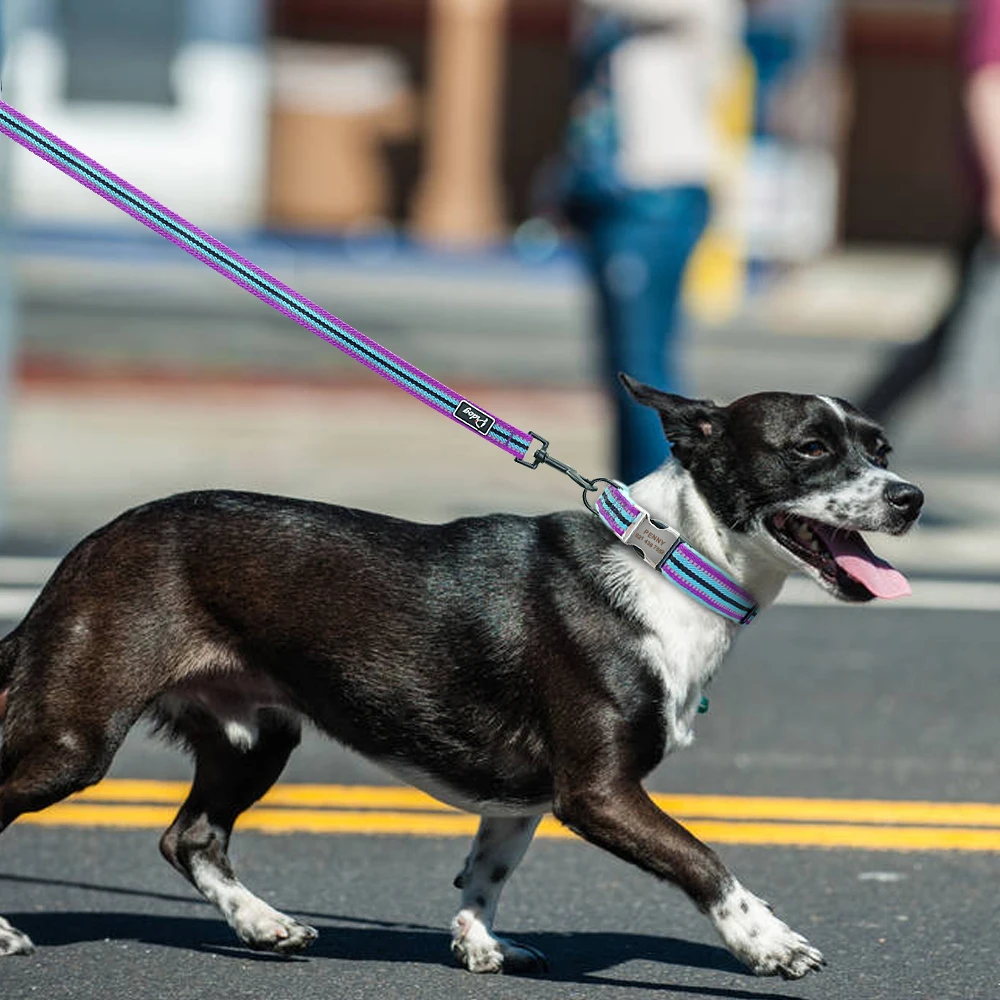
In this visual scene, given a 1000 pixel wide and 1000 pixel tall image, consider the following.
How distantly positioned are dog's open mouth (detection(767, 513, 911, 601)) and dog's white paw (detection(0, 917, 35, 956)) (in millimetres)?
1657

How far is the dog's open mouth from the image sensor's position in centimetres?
428

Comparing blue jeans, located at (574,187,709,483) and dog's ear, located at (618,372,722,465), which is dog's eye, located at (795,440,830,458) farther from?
blue jeans, located at (574,187,709,483)

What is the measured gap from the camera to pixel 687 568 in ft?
14.1

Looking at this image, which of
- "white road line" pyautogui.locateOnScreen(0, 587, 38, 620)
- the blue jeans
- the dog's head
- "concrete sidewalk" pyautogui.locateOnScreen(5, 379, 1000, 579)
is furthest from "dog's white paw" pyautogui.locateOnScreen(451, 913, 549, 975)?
"concrete sidewalk" pyautogui.locateOnScreen(5, 379, 1000, 579)

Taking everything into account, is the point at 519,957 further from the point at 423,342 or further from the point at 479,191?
the point at 479,191

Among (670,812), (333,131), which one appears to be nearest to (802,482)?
(670,812)

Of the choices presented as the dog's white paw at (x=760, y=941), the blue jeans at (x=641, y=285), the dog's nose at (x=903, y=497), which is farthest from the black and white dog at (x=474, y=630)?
the blue jeans at (x=641, y=285)

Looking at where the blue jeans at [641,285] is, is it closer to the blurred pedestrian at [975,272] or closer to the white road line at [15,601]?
the blurred pedestrian at [975,272]

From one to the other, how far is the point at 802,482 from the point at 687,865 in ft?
2.39

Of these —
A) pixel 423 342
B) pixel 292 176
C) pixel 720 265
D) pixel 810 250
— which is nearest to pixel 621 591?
pixel 423 342

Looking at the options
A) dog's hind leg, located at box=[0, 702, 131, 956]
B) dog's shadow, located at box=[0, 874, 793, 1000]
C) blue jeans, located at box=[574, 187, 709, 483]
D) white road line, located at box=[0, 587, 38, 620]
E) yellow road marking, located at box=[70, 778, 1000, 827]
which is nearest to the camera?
dog's hind leg, located at box=[0, 702, 131, 956]

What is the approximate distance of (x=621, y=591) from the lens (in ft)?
14.2

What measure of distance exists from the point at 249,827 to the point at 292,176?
86.5ft

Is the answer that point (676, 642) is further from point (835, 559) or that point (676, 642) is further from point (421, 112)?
point (421, 112)
